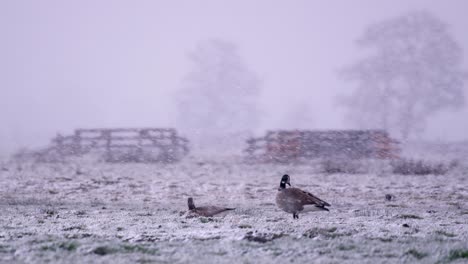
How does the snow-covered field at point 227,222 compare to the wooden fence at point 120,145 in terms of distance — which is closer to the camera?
the snow-covered field at point 227,222

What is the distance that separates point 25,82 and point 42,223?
143m

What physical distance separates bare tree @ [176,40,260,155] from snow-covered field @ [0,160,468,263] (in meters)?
30.4

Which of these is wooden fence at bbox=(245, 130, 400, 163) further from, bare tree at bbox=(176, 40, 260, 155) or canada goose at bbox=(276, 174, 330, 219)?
bare tree at bbox=(176, 40, 260, 155)

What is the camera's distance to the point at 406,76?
43.5 meters

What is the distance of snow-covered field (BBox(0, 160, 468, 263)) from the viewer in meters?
6.75

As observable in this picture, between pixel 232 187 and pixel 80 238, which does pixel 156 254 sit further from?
pixel 232 187

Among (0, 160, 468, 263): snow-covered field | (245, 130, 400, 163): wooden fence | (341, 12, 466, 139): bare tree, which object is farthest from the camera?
(341, 12, 466, 139): bare tree

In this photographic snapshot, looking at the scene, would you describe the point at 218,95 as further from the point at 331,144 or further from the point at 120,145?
the point at 331,144

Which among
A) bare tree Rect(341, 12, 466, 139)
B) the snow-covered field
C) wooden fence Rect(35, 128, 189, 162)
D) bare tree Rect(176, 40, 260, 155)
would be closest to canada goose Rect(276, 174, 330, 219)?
the snow-covered field

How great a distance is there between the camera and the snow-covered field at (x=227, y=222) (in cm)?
675

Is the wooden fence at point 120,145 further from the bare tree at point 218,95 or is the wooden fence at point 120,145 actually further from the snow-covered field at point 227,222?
the bare tree at point 218,95

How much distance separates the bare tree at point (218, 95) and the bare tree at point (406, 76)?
9.94m

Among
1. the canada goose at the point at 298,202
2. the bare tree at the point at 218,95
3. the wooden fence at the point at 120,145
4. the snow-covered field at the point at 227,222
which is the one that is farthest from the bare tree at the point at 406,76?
the canada goose at the point at 298,202

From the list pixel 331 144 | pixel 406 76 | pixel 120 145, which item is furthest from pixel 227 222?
pixel 406 76
